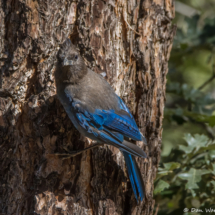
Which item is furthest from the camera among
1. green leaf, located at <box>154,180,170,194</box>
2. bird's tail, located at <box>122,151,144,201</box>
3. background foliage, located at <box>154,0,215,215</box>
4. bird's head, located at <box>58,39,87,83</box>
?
background foliage, located at <box>154,0,215,215</box>

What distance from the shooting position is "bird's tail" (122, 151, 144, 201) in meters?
2.75

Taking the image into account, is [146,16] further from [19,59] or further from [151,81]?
[19,59]

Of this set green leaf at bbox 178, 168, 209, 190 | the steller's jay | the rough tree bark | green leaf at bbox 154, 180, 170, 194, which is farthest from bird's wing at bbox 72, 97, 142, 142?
green leaf at bbox 178, 168, 209, 190

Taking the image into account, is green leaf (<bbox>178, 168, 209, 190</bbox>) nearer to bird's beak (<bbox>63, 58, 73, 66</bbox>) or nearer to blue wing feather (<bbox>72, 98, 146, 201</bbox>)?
blue wing feather (<bbox>72, 98, 146, 201</bbox>)

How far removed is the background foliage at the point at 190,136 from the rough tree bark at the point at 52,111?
639 mm

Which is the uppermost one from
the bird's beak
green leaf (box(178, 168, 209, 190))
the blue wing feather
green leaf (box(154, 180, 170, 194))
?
the bird's beak

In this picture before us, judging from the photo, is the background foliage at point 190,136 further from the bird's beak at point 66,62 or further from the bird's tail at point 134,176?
the bird's beak at point 66,62

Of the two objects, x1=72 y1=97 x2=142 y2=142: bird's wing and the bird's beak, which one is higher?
the bird's beak

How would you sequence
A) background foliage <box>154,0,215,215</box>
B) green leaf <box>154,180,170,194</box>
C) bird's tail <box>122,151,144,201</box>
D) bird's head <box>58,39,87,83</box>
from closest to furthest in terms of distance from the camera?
bird's head <box>58,39,87,83</box>
bird's tail <box>122,151,144,201</box>
green leaf <box>154,180,170,194</box>
background foliage <box>154,0,215,215</box>

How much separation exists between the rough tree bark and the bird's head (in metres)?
0.11

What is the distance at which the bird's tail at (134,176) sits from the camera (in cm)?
275

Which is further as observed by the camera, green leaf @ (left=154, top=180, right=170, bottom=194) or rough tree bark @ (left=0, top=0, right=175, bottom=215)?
green leaf @ (left=154, top=180, right=170, bottom=194)

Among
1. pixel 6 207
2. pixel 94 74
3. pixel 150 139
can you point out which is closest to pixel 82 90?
pixel 94 74

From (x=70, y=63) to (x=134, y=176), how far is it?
1.20 meters
